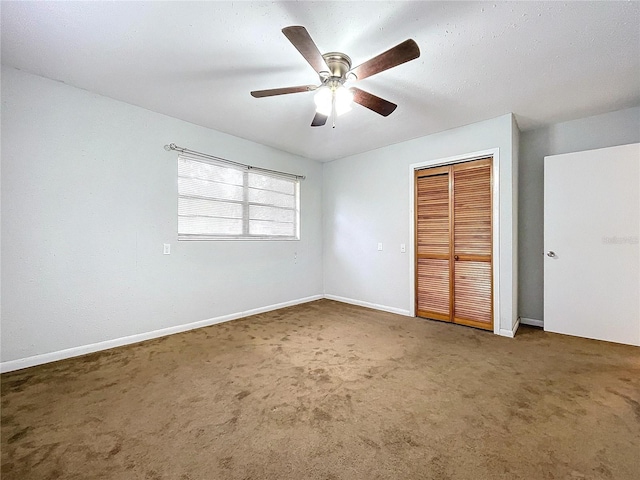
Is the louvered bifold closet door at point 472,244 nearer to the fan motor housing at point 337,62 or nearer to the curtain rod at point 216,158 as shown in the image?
the fan motor housing at point 337,62

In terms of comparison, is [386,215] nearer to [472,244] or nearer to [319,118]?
[472,244]

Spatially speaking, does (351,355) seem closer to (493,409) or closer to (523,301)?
(493,409)

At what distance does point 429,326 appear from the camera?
359 centimetres

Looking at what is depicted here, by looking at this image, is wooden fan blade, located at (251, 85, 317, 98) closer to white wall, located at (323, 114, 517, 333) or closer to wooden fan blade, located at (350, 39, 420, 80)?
wooden fan blade, located at (350, 39, 420, 80)

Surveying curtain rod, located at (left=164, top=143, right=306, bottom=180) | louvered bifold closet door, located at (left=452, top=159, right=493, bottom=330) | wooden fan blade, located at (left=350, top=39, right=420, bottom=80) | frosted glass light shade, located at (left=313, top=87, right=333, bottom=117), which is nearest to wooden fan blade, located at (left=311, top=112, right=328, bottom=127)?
frosted glass light shade, located at (left=313, top=87, right=333, bottom=117)

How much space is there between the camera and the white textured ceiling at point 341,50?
5.78 ft

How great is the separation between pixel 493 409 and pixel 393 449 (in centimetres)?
83

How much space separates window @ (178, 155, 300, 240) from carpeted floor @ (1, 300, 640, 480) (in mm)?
1538

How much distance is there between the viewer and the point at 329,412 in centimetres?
181

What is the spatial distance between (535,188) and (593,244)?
949 mm

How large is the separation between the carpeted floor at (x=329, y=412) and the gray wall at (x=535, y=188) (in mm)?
848

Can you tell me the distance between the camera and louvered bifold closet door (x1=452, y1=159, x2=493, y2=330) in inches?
135

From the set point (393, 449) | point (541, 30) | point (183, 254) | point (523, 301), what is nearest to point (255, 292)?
point (183, 254)

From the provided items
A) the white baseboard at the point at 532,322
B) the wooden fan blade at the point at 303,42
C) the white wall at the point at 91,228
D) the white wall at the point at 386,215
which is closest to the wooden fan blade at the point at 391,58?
the wooden fan blade at the point at 303,42
